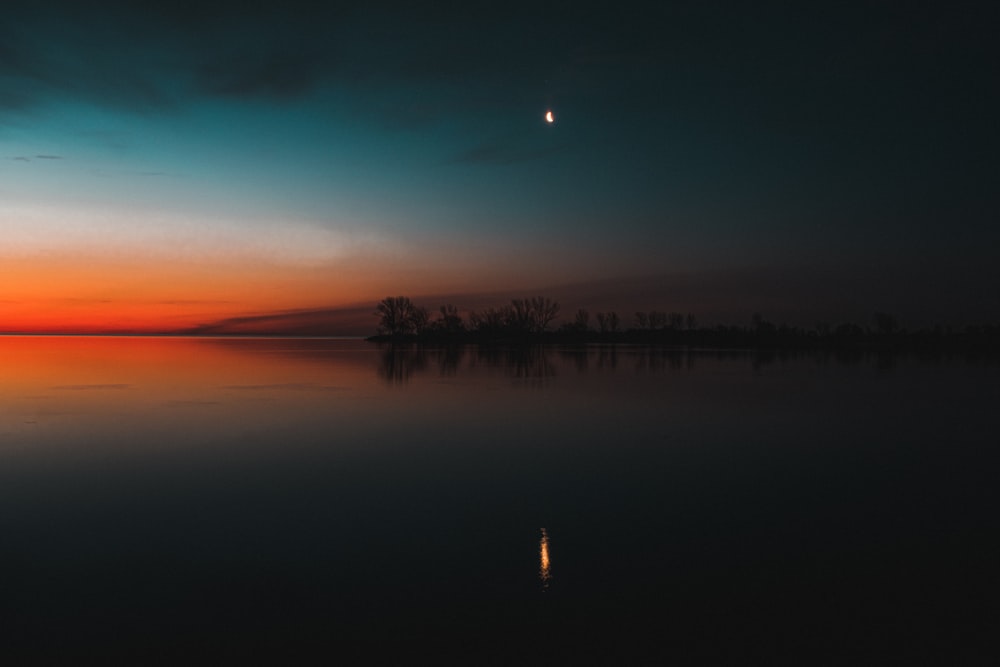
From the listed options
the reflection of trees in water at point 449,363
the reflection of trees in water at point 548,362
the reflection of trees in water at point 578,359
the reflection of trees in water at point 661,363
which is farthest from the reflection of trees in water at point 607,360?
the reflection of trees in water at point 449,363

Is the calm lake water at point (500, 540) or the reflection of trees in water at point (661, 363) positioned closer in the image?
the calm lake water at point (500, 540)

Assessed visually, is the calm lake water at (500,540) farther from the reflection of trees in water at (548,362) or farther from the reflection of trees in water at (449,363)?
the reflection of trees in water at (449,363)

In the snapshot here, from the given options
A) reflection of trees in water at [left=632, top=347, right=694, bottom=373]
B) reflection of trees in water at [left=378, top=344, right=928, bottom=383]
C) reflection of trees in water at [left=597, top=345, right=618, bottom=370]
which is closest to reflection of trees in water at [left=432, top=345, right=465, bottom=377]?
reflection of trees in water at [left=378, top=344, right=928, bottom=383]

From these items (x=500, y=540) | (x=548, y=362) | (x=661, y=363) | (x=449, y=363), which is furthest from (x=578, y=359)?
(x=500, y=540)

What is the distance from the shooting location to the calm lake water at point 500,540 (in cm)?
527

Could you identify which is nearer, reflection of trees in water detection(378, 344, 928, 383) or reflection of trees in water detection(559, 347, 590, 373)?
reflection of trees in water detection(378, 344, 928, 383)

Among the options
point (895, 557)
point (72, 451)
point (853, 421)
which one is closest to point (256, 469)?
point (72, 451)

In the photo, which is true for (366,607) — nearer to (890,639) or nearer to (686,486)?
(890,639)

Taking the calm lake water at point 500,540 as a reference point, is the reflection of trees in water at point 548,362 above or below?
below

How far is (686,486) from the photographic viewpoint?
10.4 metres

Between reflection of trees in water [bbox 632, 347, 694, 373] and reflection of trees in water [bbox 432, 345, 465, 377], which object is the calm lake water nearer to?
reflection of trees in water [bbox 432, 345, 465, 377]

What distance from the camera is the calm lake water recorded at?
17.3ft

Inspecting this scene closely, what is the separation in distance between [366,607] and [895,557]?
5.76 meters

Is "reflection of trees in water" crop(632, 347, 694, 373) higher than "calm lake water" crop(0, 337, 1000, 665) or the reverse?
the reverse
